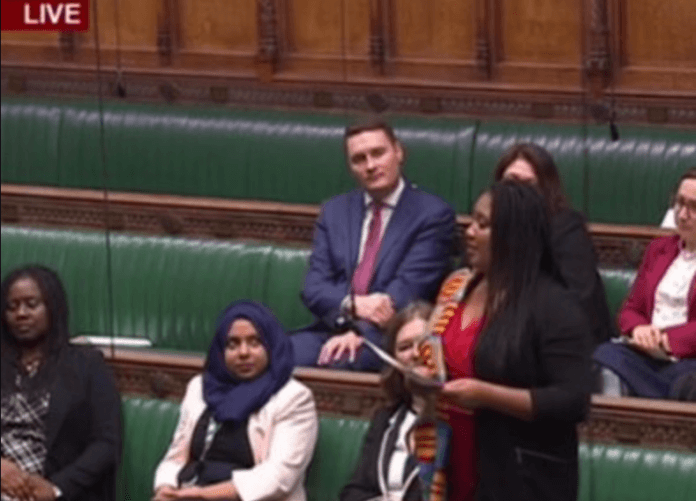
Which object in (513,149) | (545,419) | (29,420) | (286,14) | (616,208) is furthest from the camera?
(286,14)

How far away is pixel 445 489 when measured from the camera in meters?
5.32

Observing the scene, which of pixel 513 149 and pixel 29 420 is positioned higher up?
pixel 513 149

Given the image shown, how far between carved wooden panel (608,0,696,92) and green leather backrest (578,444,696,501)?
2.28m

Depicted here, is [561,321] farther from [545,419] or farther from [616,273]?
[616,273]

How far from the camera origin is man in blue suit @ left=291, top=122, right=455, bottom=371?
7.21m

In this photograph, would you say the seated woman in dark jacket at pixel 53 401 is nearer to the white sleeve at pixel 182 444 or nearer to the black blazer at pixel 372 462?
the white sleeve at pixel 182 444

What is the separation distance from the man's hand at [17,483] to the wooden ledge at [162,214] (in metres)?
1.99

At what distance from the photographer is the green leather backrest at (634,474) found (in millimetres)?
6383

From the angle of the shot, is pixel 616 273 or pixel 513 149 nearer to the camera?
pixel 513 149

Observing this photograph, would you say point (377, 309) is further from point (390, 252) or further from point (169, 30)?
point (169, 30)

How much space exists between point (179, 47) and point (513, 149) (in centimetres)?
293

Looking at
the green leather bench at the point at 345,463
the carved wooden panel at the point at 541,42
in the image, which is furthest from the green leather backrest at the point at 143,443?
the carved wooden panel at the point at 541,42

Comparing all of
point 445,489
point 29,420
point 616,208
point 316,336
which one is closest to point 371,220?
point 316,336

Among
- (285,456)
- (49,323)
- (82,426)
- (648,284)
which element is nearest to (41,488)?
(82,426)
